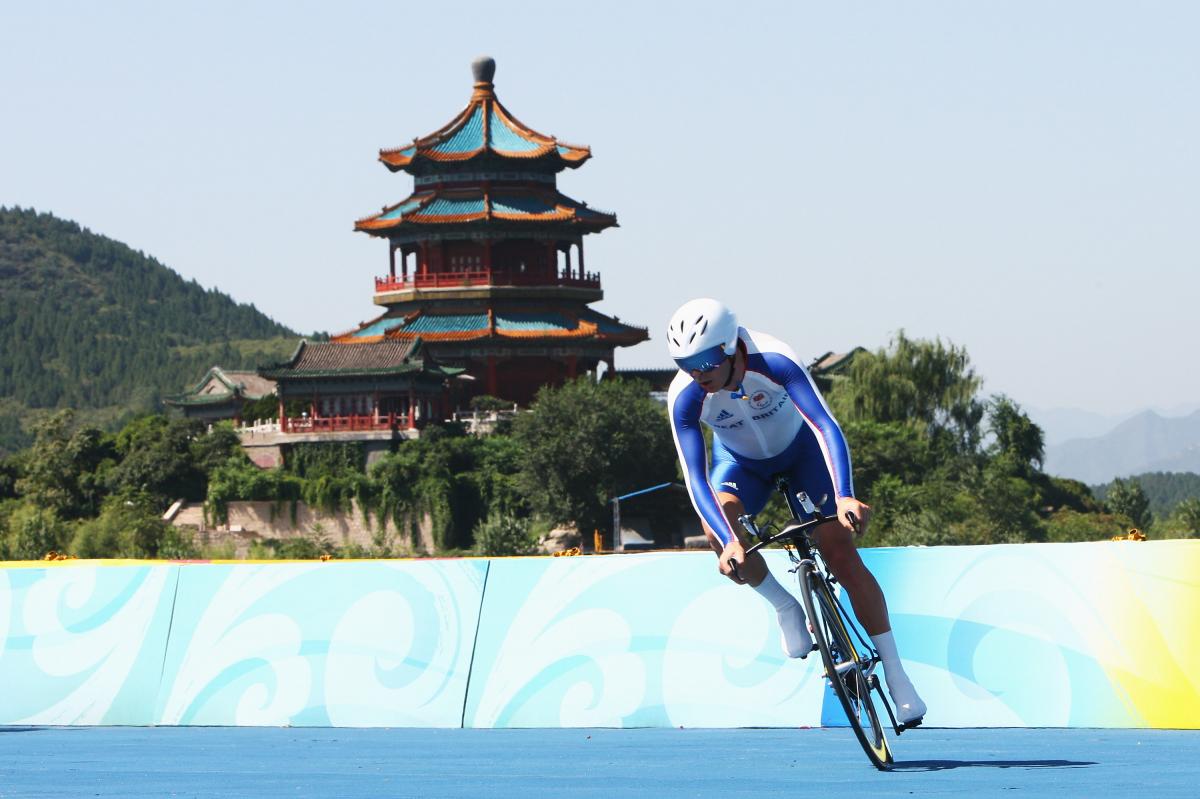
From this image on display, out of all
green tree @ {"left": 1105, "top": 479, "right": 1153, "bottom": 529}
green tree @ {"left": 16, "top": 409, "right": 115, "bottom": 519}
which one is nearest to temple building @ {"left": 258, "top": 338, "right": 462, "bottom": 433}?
green tree @ {"left": 16, "top": 409, "right": 115, "bottom": 519}

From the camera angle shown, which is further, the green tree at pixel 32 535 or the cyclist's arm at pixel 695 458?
the green tree at pixel 32 535

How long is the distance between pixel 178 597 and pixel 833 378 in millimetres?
73677

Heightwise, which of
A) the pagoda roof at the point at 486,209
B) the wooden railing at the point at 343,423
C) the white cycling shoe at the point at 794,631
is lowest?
the white cycling shoe at the point at 794,631

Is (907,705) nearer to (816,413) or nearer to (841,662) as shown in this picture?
(841,662)

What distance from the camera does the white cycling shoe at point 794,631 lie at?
31.4 feet

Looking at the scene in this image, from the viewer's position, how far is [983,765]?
927 cm

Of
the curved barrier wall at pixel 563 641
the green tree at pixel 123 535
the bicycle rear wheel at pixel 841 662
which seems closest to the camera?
the bicycle rear wheel at pixel 841 662

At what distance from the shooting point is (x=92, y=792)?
8633 mm

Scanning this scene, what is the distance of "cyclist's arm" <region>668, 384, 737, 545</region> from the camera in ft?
30.8

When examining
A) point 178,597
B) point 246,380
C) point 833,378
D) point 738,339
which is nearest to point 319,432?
point 246,380

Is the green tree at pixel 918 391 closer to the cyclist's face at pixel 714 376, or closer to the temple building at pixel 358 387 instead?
the temple building at pixel 358 387

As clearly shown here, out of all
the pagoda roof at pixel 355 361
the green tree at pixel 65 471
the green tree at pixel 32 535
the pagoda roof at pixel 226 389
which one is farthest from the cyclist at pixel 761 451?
the pagoda roof at pixel 226 389

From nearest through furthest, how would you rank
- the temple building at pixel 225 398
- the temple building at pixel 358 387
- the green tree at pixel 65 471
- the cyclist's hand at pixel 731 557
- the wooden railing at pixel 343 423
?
1. the cyclist's hand at pixel 731 557
2. the green tree at pixel 65 471
3. the wooden railing at pixel 343 423
4. the temple building at pixel 358 387
5. the temple building at pixel 225 398

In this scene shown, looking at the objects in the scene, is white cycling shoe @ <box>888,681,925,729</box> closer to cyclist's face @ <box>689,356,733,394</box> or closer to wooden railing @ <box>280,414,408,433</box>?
cyclist's face @ <box>689,356,733,394</box>
